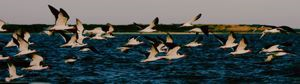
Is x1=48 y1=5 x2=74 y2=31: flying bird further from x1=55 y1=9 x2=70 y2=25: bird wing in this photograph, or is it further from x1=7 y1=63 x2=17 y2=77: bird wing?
x1=7 y1=63 x2=17 y2=77: bird wing

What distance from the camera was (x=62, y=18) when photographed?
30906 mm

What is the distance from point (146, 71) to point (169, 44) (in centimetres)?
800

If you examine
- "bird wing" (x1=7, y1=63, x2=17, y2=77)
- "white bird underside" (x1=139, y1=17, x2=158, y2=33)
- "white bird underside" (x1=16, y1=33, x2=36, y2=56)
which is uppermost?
"white bird underside" (x1=139, y1=17, x2=158, y2=33)

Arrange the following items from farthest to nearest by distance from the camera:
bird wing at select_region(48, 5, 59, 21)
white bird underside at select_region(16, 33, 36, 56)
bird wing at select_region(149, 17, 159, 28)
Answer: bird wing at select_region(149, 17, 159, 28)
white bird underside at select_region(16, 33, 36, 56)
bird wing at select_region(48, 5, 59, 21)

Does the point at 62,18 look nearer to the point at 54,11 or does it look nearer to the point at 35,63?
the point at 54,11

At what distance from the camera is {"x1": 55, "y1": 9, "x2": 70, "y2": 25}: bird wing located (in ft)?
98.5

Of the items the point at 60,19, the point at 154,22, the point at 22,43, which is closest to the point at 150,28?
the point at 154,22

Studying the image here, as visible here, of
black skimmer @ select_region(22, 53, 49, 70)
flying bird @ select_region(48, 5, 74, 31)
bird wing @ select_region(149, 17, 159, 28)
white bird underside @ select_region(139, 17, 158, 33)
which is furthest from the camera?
bird wing @ select_region(149, 17, 159, 28)

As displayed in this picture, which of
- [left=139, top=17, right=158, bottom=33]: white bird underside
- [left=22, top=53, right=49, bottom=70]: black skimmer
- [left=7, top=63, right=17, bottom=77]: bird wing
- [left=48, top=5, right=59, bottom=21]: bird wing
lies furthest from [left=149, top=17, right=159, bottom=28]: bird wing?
[left=7, top=63, right=17, bottom=77]: bird wing

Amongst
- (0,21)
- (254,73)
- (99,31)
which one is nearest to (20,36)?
(0,21)

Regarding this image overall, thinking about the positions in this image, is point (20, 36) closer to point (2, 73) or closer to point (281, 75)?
point (2, 73)

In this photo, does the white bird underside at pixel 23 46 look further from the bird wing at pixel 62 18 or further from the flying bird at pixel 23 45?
the bird wing at pixel 62 18

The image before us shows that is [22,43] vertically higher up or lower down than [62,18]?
lower down

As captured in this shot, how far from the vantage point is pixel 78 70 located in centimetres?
4544
